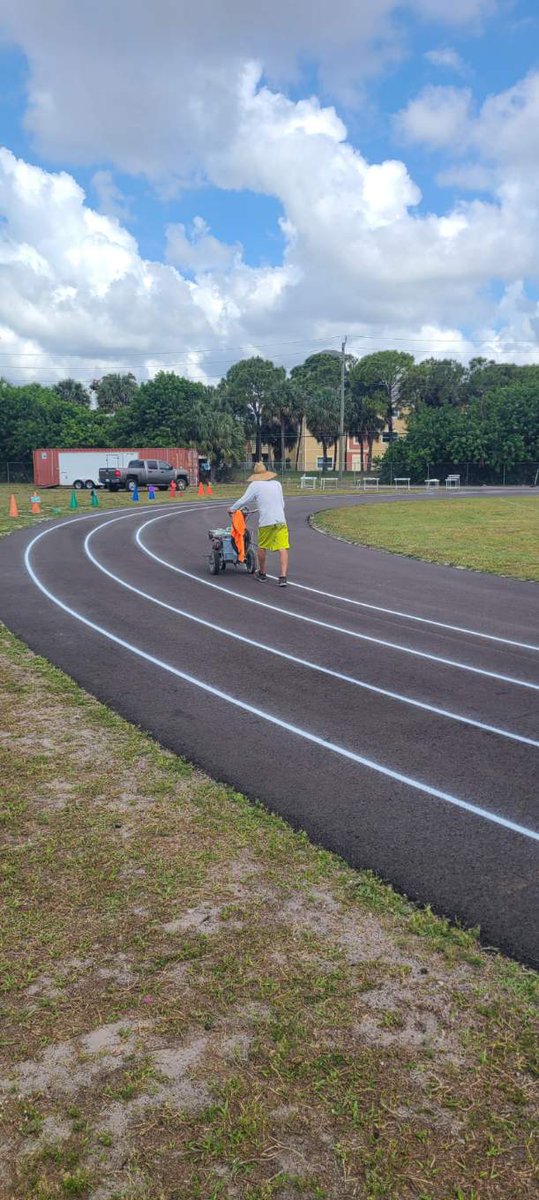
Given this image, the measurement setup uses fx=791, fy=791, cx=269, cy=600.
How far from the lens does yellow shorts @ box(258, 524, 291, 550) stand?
1341 cm

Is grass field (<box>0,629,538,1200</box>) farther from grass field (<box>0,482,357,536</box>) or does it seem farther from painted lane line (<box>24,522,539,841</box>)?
grass field (<box>0,482,357,536</box>)

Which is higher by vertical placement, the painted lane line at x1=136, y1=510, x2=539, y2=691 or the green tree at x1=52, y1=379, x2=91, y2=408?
the green tree at x1=52, y1=379, x2=91, y2=408

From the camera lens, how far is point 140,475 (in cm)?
4738

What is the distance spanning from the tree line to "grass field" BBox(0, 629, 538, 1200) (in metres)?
59.5

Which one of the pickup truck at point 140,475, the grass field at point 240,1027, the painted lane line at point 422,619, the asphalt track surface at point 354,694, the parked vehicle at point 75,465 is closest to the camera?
the grass field at point 240,1027

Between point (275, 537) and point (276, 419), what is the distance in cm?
6440

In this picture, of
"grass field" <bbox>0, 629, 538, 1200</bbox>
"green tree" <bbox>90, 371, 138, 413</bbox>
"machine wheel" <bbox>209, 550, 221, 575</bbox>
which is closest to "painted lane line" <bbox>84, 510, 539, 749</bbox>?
"machine wheel" <bbox>209, 550, 221, 575</bbox>

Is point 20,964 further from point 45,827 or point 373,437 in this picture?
point 373,437

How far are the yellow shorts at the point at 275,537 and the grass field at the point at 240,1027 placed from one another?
897cm

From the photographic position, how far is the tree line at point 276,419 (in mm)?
64875

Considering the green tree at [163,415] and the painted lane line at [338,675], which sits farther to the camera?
the green tree at [163,415]

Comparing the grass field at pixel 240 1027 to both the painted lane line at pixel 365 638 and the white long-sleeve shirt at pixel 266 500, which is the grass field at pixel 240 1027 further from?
the white long-sleeve shirt at pixel 266 500

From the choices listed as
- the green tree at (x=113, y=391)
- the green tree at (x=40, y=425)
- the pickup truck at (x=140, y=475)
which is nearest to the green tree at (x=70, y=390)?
the green tree at (x=113, y=391)

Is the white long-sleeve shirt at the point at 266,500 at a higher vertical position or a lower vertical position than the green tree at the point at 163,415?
lower
